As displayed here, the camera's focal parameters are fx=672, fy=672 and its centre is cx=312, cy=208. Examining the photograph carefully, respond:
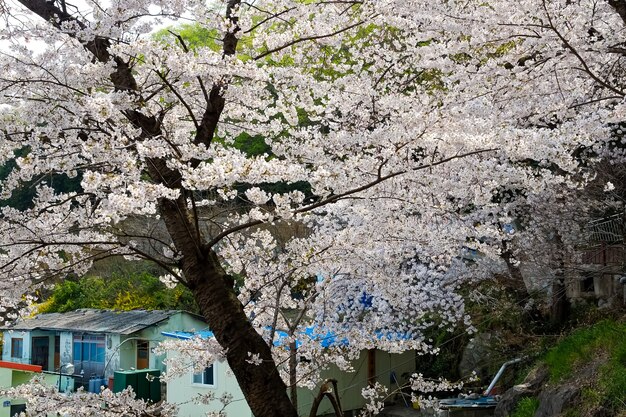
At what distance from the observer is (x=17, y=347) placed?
20.4 m

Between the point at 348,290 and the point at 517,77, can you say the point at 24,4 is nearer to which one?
the point at 517,77

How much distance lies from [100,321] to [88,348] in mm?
936

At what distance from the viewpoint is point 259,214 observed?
3896mm

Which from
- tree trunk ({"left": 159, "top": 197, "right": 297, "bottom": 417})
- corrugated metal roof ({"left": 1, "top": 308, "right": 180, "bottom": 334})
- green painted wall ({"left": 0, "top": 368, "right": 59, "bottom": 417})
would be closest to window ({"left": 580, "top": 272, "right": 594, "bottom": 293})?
corrugated metal roof ({"left": 1, "top": 308, "right": 180, "bottom": 334})

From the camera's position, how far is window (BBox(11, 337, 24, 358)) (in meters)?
20.2

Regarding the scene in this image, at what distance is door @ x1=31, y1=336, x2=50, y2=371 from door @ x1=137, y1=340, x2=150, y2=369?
405cm

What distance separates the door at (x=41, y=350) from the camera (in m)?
20.0

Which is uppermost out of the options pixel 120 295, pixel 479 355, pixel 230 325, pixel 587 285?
pixel 120 295

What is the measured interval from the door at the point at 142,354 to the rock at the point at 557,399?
38.4ft

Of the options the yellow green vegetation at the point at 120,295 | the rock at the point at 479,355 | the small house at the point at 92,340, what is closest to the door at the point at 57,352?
the small house at the point at 92,340

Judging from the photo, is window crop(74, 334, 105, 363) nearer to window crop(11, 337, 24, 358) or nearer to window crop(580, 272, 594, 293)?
window crop(11, 337, 24, 358)

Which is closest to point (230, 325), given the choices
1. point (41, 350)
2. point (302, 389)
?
point (302, 389)

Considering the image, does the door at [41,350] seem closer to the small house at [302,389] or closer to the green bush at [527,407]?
the small house at [302,389]

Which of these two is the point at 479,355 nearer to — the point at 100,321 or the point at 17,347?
the point at 100,321
